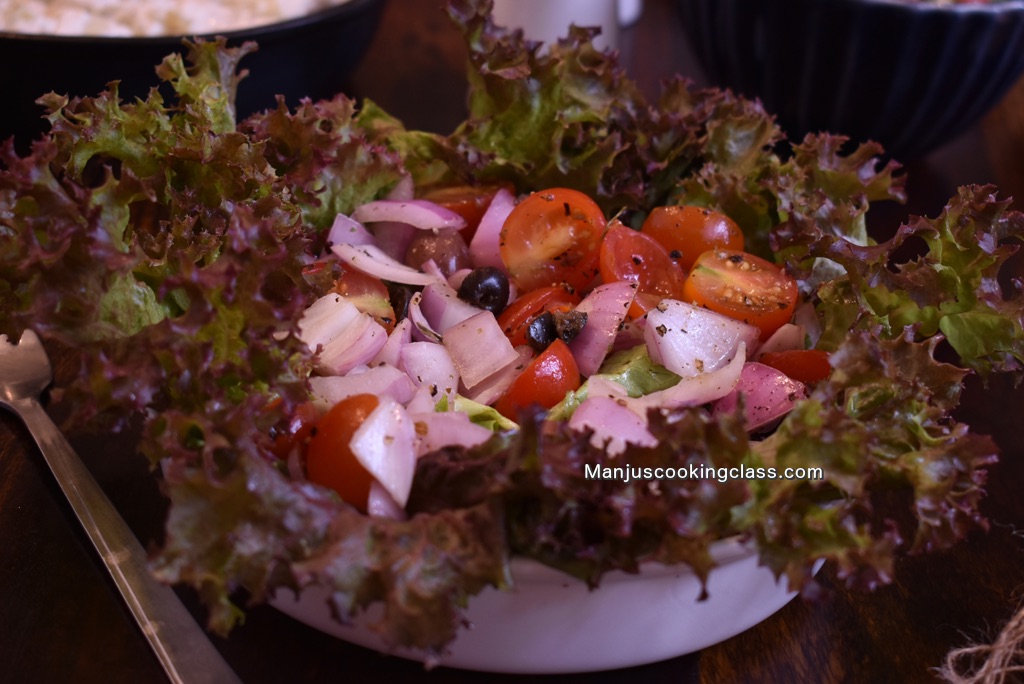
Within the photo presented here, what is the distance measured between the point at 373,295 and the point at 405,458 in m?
0.49

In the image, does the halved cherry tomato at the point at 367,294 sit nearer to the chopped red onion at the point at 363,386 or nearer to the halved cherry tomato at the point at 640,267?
the chopped red onion at the point at 363,386

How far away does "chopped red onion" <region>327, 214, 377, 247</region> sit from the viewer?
1.65 meters

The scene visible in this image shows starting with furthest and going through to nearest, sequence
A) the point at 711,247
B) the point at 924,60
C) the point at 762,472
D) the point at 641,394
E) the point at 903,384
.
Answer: the point at 924,60, the point at 711,247, the point at 641,394, the point at 903,384, the point at 762,472

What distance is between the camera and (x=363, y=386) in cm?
132

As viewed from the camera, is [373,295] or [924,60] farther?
[924,60]

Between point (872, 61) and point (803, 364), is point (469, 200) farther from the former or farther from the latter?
point (872, 61)

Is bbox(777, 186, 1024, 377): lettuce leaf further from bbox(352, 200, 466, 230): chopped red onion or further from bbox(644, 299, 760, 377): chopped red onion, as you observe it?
bbox(352, 200, 466, 230): chopped red onion

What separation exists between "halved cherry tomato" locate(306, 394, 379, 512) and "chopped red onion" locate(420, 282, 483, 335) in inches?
13.9

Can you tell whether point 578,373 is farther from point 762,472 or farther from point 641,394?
point 762,472

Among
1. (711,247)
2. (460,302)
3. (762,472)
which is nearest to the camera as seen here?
(762,472)

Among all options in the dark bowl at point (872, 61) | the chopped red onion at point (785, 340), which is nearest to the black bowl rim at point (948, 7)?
the dark bowl at point (872, 61)

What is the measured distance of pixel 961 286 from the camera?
4.96 feet

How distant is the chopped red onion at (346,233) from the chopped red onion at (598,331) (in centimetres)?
44

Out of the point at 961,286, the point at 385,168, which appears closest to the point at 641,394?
the point at 961,286
